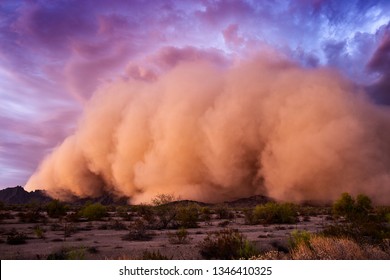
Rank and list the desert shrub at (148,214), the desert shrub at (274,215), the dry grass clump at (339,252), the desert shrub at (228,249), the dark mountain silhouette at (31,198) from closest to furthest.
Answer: the dry grass clump at (339,252)
the desert shrub at (228,249)
the desert shrub at (148,214)
the desert shrub at (274,215)
the dark mountain silhouette at (31,198)

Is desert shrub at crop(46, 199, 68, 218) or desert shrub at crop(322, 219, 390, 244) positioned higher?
desert shrub at crop(46, 199, 68, 218)

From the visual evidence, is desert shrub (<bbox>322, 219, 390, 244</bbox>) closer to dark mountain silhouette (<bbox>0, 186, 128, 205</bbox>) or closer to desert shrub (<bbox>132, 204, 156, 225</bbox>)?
desert shrub (<bbox>132, 204, 156, 225</bbox>)

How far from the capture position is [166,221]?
18672 mm

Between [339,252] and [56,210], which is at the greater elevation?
[56,210]

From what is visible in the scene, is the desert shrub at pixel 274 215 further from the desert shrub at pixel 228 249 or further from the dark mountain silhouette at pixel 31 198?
the dark mountain silhouette at pixel 31 198

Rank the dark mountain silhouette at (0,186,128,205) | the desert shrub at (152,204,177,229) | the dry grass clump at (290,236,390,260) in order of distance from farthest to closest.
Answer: the dark mountain silhouette at (0,186,128,205)
the desert shrub at (152,204,177,229)
the dry grass clump at (290,236,390,260)

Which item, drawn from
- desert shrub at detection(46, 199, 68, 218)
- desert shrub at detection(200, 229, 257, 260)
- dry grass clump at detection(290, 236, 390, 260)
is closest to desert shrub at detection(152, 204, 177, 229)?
desert shrub at detection(200, 229, 257, 260)

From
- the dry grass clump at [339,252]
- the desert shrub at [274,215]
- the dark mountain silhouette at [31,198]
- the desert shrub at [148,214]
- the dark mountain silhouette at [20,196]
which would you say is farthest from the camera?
the dark mountain silhouette at [20,196]

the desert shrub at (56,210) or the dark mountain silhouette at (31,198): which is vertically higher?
the dark mountain silhouette at (31,198)

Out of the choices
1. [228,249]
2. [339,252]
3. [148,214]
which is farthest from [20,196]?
[339,252]

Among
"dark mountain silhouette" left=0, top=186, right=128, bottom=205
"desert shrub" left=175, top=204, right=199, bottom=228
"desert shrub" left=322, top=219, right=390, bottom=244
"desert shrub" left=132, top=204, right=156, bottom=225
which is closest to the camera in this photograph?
"desert shrub" left=322, top=219, right=390, bottom=244

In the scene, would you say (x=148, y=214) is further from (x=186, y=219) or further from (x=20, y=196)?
(x=20, y=196)

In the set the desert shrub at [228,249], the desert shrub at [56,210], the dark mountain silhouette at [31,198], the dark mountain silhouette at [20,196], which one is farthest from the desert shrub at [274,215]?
the dark mountain silhouette at [20,196]

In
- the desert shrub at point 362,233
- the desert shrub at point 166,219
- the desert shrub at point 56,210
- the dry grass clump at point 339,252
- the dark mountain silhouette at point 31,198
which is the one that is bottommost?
the dry grass clump at point 339,252
